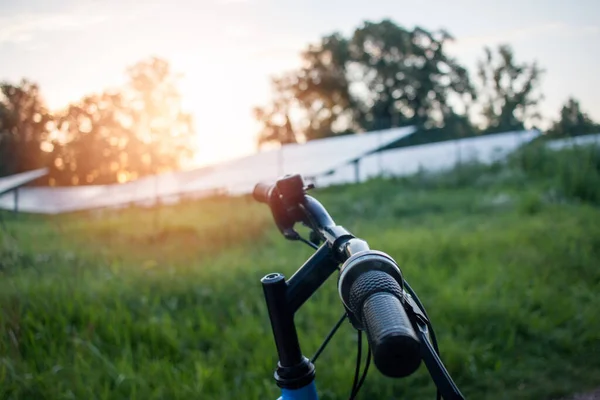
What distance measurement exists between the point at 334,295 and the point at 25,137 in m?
2.32

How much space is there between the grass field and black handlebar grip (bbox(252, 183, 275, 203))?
1.74m

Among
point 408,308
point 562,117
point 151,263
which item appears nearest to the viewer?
point 408,308

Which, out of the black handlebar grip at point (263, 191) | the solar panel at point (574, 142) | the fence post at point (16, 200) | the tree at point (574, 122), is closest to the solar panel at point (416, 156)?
the tree at point (574, 122)

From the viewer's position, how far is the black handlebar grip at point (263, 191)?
1289mm

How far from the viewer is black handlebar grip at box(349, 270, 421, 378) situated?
1.78 feet

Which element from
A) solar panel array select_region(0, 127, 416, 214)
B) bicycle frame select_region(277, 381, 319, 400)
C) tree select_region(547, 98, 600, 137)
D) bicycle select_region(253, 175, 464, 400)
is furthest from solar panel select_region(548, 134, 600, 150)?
bicycle frame select_region(277, 381, 319, 400)

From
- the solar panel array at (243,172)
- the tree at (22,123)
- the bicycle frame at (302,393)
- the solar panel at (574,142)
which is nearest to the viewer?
the bicycle frame at (302,393)

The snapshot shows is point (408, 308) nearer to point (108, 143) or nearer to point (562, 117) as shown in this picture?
point (108, 143)

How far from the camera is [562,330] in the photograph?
371cm

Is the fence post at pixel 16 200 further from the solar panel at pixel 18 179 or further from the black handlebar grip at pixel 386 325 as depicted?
the black handlebar grip at pixel 386 325

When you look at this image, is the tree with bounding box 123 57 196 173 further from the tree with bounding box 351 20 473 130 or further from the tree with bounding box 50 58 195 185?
the tree with bounding box 351 20 473 130

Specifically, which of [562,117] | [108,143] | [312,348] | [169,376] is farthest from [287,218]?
[562,117]

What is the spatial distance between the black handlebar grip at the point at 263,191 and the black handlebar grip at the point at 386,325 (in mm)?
647

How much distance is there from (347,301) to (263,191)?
669 millimetres
